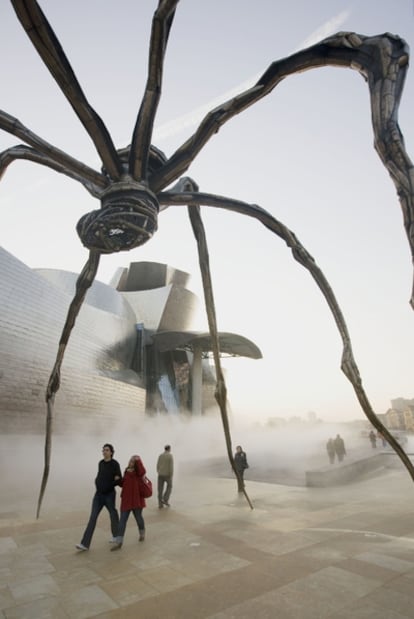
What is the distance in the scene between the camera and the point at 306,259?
3.29 m

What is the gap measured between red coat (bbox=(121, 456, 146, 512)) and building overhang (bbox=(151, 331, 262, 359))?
28.2 meters

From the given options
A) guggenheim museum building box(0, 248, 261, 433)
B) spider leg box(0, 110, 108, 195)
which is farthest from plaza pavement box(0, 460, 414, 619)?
guggenheim museum building box(0, 248, 261, 433)

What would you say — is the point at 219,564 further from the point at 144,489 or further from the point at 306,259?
the point at 306,259

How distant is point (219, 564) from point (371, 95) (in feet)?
15.3

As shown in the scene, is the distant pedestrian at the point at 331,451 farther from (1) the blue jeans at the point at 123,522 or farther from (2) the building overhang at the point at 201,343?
(2) the building overhang at the point at 201,343

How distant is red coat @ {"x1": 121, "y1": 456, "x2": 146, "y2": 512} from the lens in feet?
17.4

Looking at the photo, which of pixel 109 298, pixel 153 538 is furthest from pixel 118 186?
pixel 109 298

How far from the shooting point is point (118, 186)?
10.00ft

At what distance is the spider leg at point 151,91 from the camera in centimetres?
244

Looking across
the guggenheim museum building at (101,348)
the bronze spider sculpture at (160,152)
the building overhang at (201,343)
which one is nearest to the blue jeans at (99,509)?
the bronze spider sculpture at (160,152)

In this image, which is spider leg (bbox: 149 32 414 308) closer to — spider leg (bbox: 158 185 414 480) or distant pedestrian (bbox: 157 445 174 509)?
spider leg (bbox: 158 185 414 480)

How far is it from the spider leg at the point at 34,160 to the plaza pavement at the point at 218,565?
3654mm

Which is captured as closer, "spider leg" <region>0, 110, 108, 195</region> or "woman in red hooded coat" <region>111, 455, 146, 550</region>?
"spider leg" <region>0, 110, 108, 195</region>

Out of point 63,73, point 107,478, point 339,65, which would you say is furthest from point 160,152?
point 107,478
